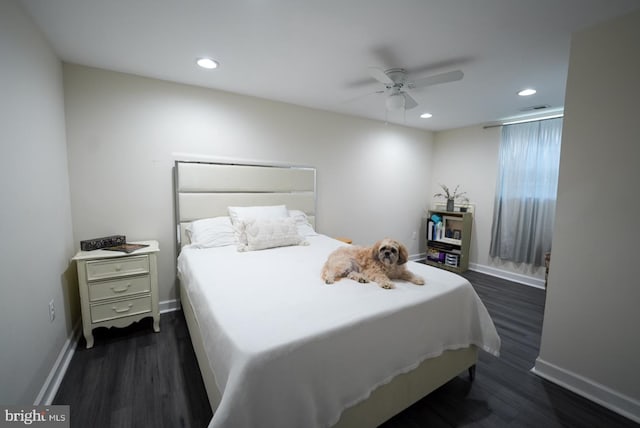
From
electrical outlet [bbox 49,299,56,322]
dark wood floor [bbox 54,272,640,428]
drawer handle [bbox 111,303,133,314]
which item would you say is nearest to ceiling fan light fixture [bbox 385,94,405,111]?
dark wood floor [bbox 54,272,640,428]

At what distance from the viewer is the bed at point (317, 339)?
101cm

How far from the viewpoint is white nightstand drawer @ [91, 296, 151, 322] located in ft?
6.97

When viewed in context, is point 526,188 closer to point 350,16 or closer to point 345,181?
point 345,181

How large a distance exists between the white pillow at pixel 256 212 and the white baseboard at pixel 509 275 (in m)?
3.41

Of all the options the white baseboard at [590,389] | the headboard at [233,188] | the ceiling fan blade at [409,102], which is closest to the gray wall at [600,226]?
the white baseboard at [590,389]

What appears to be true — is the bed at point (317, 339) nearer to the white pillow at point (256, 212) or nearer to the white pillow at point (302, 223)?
the white pillow at point (256, 212)

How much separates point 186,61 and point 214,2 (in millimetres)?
873

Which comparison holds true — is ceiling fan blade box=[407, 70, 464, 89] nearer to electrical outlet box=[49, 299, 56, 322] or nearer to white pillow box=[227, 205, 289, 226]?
white pillow box=[227, 205, 289, 226]

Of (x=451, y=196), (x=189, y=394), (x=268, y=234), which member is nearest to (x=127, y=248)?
(x=268, y=234)

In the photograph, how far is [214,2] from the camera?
1.52 metres

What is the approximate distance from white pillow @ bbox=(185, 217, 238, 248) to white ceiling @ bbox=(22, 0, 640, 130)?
1.41 meters

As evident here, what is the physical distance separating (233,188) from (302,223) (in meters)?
0.90

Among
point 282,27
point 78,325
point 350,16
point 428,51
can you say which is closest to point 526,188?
point 428,51

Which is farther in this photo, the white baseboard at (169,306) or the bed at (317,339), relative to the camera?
the white baseboard at (169,306)
